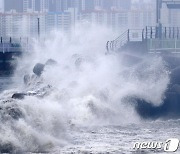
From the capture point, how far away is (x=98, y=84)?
30375 mm

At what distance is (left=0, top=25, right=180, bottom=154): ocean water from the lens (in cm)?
2013

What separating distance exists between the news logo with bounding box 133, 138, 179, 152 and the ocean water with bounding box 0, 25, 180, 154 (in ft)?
1.01

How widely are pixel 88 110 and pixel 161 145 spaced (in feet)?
23.8

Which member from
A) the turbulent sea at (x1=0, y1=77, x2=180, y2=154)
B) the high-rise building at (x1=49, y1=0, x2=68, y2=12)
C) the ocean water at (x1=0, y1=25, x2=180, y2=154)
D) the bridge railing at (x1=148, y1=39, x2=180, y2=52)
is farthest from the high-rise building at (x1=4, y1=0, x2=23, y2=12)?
the turbulent sea at (x1=0, y1=77, x2=180, y2=154)

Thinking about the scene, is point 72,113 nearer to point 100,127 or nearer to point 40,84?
point 100,127

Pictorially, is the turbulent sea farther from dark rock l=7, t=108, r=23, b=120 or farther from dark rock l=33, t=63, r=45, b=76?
dark rock l=33, t=63, r=45, b=76

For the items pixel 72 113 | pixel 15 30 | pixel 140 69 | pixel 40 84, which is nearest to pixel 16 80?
pixel 40 84

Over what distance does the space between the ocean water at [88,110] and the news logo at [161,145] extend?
1.01 ft

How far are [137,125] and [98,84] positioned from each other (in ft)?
18.3

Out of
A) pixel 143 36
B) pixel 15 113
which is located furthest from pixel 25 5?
pixel 15 113

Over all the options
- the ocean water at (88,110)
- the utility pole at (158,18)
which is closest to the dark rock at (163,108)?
the ocean water at (88,110)

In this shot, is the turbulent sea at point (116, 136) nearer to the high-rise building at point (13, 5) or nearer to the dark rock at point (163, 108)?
the dark rock at point (163, 108)

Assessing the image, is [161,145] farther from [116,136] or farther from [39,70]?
[39,70]

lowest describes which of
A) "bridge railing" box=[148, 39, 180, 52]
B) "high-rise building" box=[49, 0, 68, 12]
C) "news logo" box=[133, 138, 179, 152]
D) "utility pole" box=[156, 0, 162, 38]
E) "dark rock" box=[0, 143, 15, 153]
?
"news logo" box=[133, 138, 179, 152]
